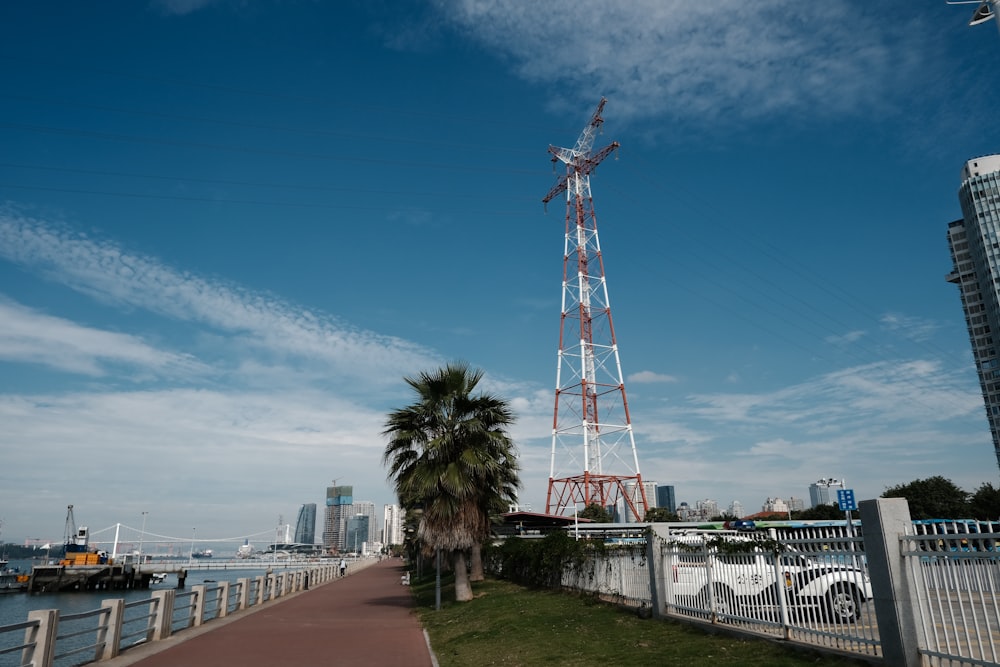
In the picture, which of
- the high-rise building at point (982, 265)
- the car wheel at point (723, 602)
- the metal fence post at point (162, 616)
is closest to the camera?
the car wheel at point (723, 602)

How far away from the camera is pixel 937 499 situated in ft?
199

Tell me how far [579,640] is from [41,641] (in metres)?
8.94

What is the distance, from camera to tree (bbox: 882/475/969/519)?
197 ft

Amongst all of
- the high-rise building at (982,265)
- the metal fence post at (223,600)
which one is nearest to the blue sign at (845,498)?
the metal fence post at (223,600)

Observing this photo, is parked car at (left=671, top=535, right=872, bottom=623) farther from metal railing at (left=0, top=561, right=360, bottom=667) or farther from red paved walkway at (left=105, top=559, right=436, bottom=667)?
metal railing at (left=0, top=561, right=360, bottom=667)

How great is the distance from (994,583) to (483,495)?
1706cm

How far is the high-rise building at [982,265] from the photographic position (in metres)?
113

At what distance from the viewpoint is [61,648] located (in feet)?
98.4

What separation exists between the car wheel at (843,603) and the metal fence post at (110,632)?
1228 cm

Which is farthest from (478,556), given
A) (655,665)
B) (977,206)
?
(977,206)

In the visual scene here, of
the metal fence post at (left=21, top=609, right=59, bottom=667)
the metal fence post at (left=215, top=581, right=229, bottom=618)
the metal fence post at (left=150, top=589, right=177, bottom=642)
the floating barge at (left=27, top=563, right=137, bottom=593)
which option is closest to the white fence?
the metal fence post at (left=21, top=609, right=59, bottom=667)

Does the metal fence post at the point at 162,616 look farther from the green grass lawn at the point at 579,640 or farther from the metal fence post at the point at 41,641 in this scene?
the green grass lawn at the point at 579,640

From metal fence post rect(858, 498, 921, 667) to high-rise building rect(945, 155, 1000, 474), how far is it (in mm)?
127755

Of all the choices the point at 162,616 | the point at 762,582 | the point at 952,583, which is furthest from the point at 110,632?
the point at 952,583
